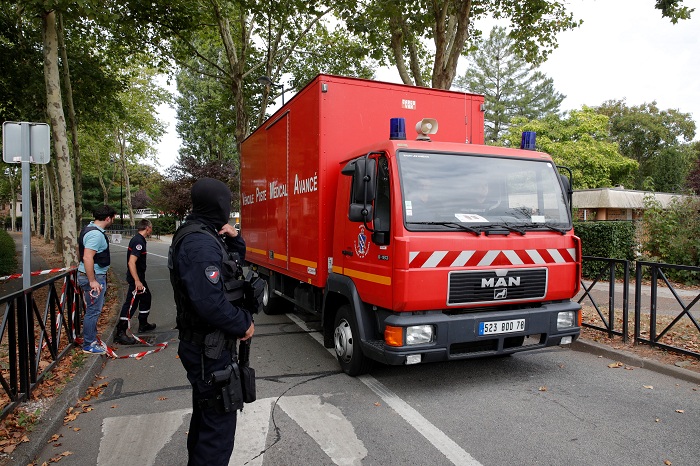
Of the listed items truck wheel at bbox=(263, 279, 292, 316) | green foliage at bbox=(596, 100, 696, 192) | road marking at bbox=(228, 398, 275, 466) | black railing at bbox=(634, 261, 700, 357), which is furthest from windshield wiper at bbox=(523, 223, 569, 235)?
green foliage at bbox=(596, 100, 696, 192)

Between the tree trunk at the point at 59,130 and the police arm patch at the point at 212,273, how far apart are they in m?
7.76

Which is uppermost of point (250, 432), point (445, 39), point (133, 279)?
point (445, 39)

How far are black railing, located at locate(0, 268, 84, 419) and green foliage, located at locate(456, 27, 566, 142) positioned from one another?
4681 cm

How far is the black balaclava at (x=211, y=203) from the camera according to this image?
2777 mm

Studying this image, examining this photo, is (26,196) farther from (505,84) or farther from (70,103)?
(505,84)

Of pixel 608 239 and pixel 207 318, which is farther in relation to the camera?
pixel 608 239

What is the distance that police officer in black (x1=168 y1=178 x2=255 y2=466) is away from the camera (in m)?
2.57

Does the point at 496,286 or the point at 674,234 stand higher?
the point at 674,234

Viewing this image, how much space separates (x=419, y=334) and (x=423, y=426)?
76 cm

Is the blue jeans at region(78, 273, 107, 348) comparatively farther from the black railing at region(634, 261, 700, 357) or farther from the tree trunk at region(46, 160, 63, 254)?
the tree trunk at region(46, 160, 63, 254)

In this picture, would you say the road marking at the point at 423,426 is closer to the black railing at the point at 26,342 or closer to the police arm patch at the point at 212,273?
the police arm patch at the point at 212,273

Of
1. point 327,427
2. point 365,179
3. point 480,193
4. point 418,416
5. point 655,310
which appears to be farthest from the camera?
point 655,310

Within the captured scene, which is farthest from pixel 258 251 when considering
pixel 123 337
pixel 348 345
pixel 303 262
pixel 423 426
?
pixel 423 426

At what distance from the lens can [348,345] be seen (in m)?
5.02
